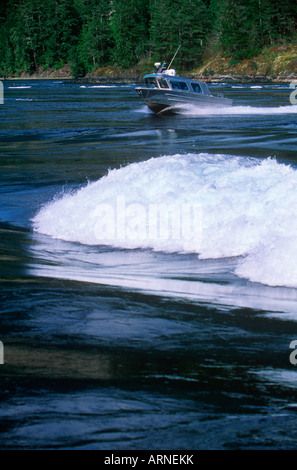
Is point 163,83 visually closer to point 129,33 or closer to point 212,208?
point 212,208

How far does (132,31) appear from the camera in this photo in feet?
350

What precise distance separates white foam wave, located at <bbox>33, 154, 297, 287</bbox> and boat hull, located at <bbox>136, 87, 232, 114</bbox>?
23.2m

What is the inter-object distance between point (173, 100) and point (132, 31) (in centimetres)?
7811

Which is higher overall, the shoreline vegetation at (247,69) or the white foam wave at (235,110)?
the shoreline vegetation at (247,69)

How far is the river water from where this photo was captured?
3609 millimetres

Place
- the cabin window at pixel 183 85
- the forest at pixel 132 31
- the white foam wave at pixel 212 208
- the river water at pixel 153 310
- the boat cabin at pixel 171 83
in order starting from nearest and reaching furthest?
the river water at pixel 153 310
the white foam wave at pixel 212 208
the boat cabin at pixel 171 83
the cabin window at pixel 183 85
the forest at pixel 132 31

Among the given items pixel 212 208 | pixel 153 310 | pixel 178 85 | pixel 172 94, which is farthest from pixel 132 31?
pixel 153 310

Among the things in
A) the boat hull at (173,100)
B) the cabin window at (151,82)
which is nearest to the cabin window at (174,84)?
the boat hull at (173,100)

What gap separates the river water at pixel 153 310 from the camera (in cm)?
361

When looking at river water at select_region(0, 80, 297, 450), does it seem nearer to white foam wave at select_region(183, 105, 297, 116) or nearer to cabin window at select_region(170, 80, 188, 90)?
cabin window at select_region(170, 80, 188, 90)

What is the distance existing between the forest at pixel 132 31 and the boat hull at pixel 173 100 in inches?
1930

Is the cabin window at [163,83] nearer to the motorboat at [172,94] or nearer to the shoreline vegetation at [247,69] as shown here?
the motorboat at [172,94]
